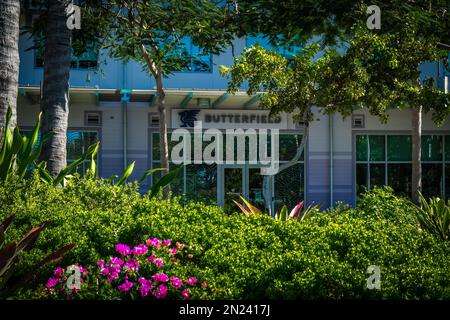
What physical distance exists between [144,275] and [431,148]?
20776 mm

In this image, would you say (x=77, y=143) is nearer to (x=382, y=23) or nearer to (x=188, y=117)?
(x=188, y=117)

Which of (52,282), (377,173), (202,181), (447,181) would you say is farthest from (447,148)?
(52,282)

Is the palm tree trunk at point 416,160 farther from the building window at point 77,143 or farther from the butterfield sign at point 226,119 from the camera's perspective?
the building window at point 77,143

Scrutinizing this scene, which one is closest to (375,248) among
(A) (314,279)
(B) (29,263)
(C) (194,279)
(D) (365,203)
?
(A) (314,279)

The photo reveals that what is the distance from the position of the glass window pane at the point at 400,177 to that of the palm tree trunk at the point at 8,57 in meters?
17.4

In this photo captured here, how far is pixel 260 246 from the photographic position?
20.8 ft

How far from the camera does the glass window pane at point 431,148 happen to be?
79.6ft

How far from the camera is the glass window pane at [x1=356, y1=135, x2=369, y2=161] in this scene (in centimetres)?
2388

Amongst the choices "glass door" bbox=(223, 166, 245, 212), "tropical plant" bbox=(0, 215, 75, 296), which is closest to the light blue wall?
"glass door" bbox=(223, 166, 245, 212)

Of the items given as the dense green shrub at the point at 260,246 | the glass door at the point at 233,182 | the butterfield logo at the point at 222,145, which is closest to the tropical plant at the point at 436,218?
the dense green shrub at the point at 260,246

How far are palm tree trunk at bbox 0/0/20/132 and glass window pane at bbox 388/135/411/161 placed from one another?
17300mm

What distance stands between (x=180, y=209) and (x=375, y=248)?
7.17ft

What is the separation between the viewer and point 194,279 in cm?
547
